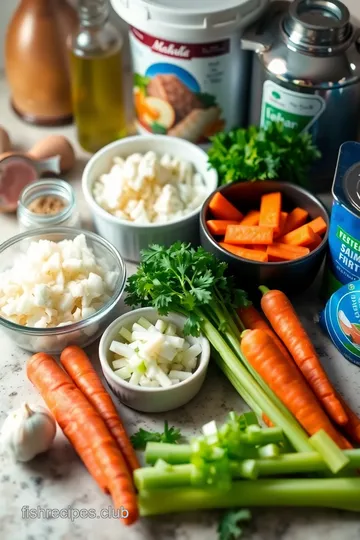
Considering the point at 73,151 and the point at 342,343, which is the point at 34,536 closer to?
the point at 342,343

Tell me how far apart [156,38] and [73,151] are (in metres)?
0.30

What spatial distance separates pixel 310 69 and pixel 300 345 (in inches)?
19.2

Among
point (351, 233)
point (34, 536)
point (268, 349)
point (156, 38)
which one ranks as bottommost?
point (34, 536)

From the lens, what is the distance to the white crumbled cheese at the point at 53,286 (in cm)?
119

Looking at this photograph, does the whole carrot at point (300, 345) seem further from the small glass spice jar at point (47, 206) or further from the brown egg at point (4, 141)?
the brown egg at point (4, 141)

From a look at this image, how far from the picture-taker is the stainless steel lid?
51.1 inches

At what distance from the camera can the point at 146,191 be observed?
1.38 meters

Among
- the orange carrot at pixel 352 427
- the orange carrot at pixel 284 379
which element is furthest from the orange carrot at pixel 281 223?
the orange carrot at pixel 352 427

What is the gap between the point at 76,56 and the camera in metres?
1.48

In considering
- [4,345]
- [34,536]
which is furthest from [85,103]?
[34,536]

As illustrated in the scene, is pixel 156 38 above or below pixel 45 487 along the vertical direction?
above

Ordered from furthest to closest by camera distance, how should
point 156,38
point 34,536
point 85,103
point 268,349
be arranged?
point 85,103
point 156,38
point 268,349
point 34,536

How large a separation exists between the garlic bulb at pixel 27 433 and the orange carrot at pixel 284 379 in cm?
32

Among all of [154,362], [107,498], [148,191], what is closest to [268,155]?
[148,191]
